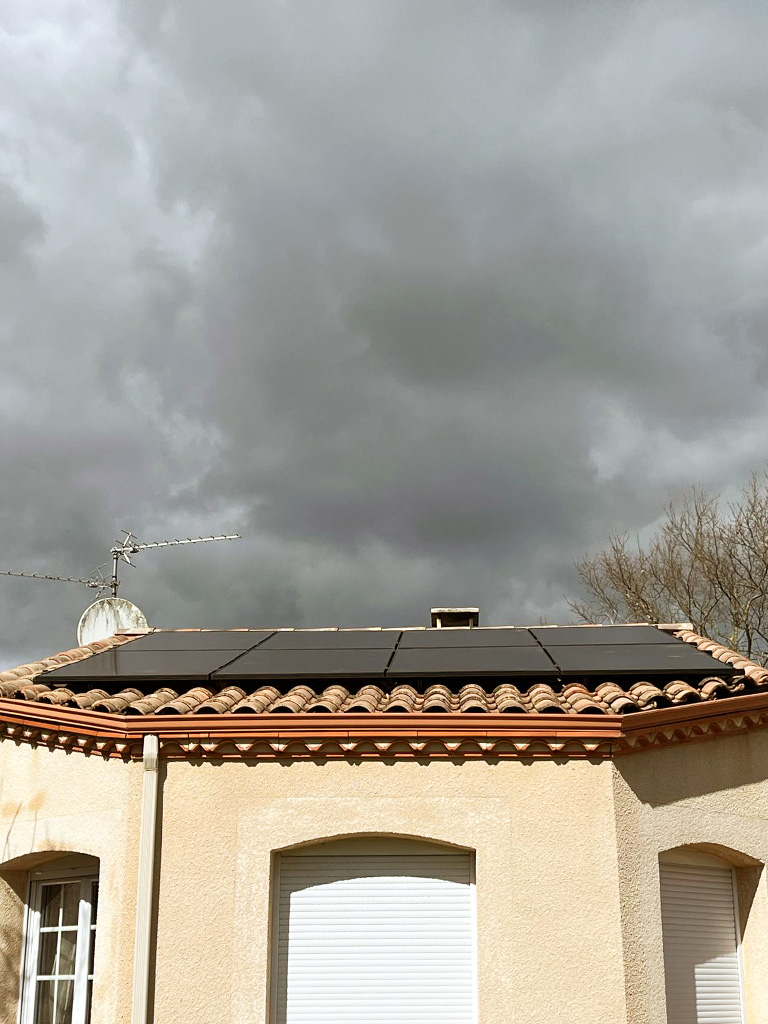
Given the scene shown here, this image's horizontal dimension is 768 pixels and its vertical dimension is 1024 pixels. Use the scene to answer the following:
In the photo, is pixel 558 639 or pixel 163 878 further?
pixel 558 639

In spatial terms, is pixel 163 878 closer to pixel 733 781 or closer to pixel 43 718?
pixel 43 718

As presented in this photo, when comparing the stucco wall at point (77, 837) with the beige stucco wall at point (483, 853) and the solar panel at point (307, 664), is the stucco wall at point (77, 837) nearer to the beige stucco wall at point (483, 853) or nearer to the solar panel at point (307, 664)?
the beige stucco wall at point (483, 853)

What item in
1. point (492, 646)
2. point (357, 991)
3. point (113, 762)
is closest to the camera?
point (357, 991)

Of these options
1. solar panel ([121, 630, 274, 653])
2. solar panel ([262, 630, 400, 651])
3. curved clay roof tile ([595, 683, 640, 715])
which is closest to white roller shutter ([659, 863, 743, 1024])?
curved clay roof tile ([595, 683, 640, 715])

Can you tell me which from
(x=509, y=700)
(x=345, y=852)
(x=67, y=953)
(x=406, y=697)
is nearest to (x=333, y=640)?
(x=406, y=697)

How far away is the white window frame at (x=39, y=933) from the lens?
9.67 meters

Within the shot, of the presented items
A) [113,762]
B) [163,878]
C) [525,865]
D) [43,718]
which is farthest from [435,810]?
[43,718]

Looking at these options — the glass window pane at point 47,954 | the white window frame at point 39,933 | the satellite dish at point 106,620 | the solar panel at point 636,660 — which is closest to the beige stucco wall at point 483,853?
the white window frame at point 39,933

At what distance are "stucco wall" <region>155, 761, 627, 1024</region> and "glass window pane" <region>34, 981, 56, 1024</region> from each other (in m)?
1.87

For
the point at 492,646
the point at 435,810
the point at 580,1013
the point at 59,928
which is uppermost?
the point at 492,646

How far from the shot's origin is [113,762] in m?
9.55

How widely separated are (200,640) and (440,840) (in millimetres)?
4821

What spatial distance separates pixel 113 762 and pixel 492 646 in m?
4.34

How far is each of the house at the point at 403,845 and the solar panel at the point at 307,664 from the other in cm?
8
